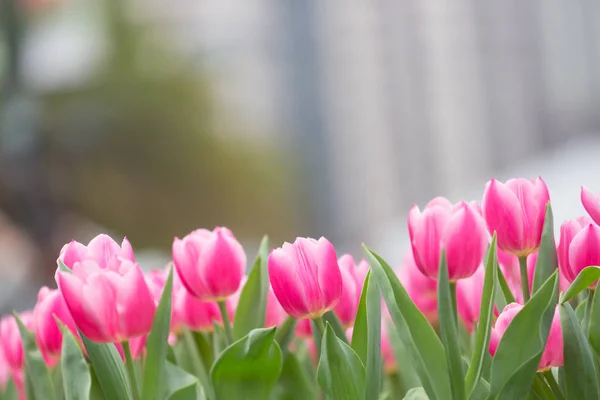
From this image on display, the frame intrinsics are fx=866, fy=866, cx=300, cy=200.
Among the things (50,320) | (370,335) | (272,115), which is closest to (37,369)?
(50,320)

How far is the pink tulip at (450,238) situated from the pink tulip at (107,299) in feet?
0.28

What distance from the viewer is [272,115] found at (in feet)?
41.2

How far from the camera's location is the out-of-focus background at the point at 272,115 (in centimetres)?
582

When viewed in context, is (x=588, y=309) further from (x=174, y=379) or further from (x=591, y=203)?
(x=174, y=379)

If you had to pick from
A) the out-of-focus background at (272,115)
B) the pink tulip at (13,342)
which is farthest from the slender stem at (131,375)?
the out-of-focus background at (272,115)

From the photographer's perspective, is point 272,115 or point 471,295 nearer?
point 471,295

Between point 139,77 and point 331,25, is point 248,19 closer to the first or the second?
point 331,25

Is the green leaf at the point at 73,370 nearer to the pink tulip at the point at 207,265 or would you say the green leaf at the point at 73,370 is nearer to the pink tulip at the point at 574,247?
the pink tulip at the point at 207,265

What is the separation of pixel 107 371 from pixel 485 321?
110mm

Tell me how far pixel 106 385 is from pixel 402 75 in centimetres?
1608

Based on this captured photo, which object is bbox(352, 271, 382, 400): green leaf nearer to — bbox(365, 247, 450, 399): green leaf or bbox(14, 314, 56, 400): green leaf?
bbox(365, 247, 450, 399): green leaf

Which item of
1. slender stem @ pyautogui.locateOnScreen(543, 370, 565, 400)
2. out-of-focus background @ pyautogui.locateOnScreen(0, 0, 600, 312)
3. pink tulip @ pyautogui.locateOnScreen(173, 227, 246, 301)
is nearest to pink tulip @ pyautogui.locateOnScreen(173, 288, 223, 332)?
pink tulip @ pyautogui.locateOnScreen(173, 227, 246, 301)

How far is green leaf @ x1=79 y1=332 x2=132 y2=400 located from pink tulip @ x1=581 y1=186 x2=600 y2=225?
0.15 m

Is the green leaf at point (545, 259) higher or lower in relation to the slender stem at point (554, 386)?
higher
